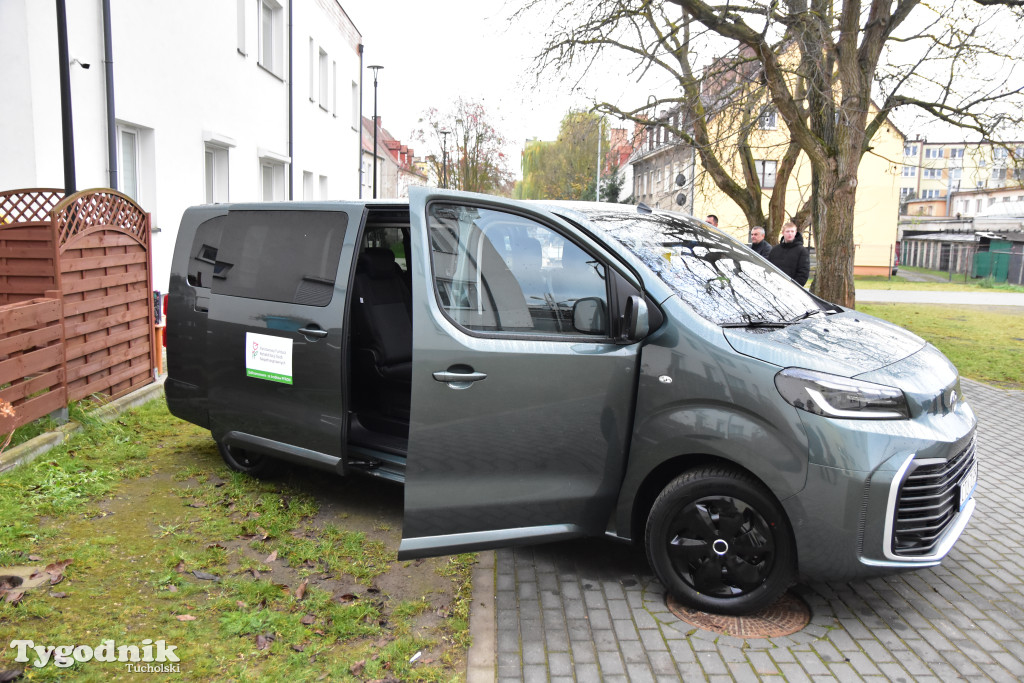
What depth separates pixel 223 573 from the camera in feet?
13.0

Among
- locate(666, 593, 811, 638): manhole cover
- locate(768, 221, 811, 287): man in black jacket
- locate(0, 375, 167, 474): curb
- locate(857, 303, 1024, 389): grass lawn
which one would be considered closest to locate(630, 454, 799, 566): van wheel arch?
locate(666, 593, 811, 638): manhole cover

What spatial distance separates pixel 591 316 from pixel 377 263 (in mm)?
2017

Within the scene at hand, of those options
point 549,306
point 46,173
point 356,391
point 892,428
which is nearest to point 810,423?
point 892,428

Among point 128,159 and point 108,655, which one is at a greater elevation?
point 128,159

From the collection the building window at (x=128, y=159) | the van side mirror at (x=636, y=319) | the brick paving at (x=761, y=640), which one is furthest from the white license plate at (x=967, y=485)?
the building window at (x=128, y=159)

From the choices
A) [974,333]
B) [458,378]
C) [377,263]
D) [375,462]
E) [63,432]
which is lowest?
[974,333]

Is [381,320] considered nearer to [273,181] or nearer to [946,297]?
[273,181]

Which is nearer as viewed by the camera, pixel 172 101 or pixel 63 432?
pixel 63 432

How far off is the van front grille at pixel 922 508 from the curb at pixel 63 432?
5166mm

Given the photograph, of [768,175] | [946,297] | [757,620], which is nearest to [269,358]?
[757,620]

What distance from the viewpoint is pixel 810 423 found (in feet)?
10.8

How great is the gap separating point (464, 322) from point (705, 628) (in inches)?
71.1

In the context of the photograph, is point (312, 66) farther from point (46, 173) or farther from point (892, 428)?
point (892, 428)

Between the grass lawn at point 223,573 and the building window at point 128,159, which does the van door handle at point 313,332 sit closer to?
the grass lawn at point 223,573
